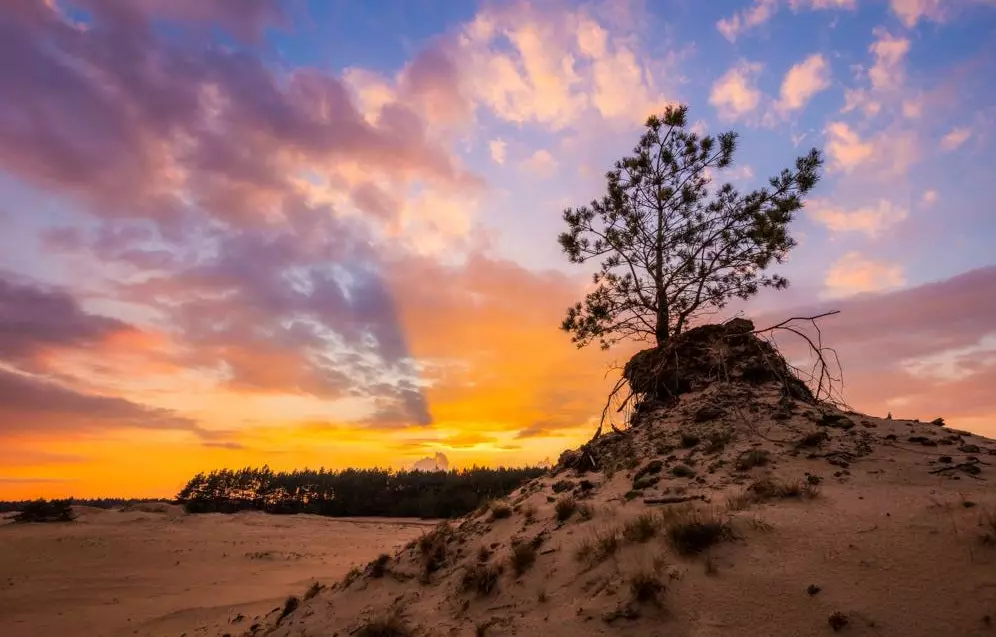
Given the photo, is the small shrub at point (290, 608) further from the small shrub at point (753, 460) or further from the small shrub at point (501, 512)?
the small shrub at point (753, 460)

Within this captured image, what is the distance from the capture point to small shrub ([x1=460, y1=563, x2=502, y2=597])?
18.4 feet

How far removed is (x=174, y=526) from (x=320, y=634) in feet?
81.4

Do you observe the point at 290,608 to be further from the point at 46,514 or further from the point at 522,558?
the point at 46,514

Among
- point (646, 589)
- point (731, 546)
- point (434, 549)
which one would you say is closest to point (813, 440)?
point (731, 546)

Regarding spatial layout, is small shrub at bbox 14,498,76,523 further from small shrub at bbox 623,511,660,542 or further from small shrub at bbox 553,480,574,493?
small shrub at bbox 623,511,660,542

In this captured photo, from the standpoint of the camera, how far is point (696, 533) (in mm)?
4715

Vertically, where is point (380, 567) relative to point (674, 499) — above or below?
below

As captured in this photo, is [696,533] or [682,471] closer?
[696,533]

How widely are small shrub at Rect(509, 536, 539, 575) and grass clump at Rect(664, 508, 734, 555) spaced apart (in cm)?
164

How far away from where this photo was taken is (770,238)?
9.82 m

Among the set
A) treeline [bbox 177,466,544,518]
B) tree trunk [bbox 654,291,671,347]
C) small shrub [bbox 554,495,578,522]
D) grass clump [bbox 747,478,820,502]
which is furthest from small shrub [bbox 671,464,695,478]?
treeline [bbox 177,466,544,518]

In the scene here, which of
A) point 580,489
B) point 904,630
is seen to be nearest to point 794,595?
point 904,630

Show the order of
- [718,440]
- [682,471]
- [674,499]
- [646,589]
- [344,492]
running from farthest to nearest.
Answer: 1. [344,492]
2. [718,440]
3. [682,471]
4. [674,499]
5. [646,589]

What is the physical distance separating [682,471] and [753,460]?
0.90 meters
